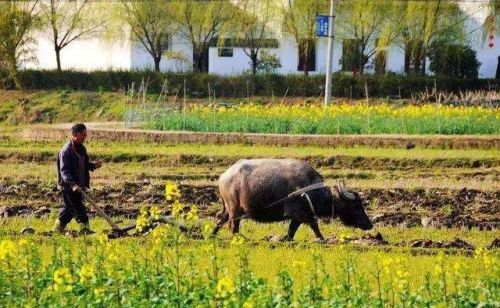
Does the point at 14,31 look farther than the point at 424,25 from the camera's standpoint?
Yes

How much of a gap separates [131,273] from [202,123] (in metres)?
19.8

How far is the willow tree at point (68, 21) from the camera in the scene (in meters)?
43.8

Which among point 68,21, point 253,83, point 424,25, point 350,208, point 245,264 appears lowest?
point 253,83

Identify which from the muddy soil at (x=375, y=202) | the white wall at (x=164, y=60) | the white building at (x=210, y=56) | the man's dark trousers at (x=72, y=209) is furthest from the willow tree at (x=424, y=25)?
the man's dark trousers at (x=72, y=209)

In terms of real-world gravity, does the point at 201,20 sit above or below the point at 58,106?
above

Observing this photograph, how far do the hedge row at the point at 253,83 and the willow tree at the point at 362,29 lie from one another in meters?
2.48

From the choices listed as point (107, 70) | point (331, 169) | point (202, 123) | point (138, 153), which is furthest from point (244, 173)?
point (107, 70)

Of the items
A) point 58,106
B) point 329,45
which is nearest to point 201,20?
point 58,106

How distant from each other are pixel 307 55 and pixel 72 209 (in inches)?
1161

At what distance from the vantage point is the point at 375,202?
18.8 metres

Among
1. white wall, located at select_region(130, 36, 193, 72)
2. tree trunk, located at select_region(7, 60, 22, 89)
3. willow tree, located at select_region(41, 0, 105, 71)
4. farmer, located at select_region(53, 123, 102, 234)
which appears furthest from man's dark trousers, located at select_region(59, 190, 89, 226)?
white wall, located at select_region(130, 36, 193, 72)

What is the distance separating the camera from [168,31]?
4478cm

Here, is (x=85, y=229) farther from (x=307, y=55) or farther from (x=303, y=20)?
(x=303, y=20)

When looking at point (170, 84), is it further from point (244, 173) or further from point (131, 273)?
point (131, 273)
